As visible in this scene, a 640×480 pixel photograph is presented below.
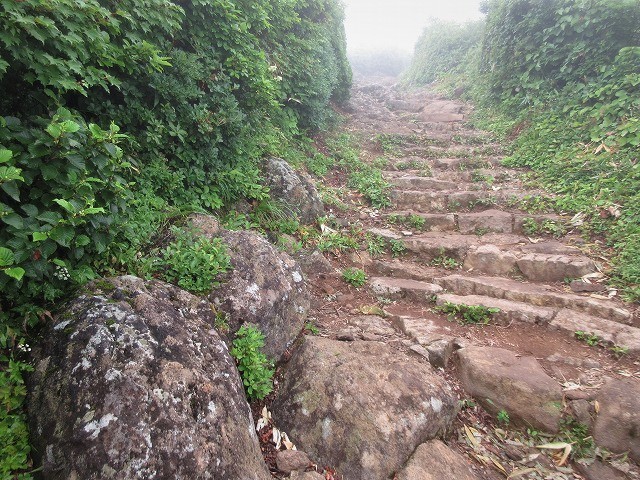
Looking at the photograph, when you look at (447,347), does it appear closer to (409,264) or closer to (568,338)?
(568,338)

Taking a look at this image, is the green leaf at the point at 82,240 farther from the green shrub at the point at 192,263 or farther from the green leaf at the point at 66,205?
the green shrub at the point at 192,263

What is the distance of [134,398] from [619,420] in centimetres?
375

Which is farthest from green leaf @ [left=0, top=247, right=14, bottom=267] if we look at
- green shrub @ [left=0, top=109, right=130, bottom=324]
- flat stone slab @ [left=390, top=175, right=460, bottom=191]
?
flat stone slab @ [left=390, top=175, right=460, bottom=191]

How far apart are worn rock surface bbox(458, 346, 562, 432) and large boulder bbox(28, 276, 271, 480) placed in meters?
2.18

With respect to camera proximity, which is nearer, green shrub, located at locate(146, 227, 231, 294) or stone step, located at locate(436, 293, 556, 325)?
green shrub, located at locate(146, 227, 231, 294)

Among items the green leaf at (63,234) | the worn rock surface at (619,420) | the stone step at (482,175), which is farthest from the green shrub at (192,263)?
the stone step at (482,175)

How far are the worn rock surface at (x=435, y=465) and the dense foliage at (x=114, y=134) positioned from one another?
7.45 feet

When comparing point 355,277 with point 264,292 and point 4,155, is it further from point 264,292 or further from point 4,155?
point 4,155

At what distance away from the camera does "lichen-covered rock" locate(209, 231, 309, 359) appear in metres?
3.22

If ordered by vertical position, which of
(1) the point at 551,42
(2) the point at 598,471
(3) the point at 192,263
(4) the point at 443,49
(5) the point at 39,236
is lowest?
(2) the point at 598,471

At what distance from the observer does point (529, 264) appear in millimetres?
4957

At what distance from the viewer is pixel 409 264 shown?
5484 millimetres

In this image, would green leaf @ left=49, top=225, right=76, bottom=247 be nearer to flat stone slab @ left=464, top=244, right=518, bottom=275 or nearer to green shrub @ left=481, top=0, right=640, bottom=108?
flat stone slab @ left=464, top=244, right=518, bottom=275

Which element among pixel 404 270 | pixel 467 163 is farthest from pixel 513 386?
pixel 467 163
